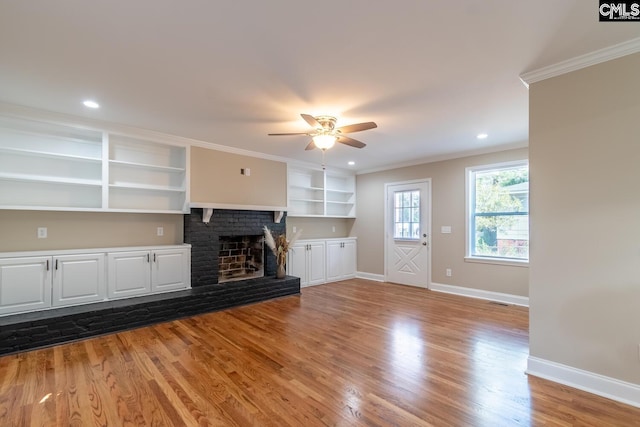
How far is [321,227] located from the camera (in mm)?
6848

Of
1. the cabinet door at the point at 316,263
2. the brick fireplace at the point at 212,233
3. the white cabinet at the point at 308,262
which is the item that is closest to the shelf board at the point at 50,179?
the brick fireplace at the point at 212,233

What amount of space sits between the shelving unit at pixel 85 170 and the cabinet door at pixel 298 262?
7.24 ft

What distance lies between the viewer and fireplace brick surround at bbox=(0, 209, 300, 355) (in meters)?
3.11

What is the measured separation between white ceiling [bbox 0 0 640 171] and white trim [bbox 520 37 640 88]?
0.06m

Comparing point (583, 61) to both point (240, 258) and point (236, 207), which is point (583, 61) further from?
point (240, 258)

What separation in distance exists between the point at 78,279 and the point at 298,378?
2.99 meters

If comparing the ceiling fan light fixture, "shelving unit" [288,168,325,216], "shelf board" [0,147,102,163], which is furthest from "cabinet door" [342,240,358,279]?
"shelf board" [0,147,102,163]

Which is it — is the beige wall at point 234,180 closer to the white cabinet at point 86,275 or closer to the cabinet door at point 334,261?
the white cabinet at point 86,275

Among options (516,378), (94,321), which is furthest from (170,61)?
(516,378)

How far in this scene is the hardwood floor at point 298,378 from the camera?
6.58 feet

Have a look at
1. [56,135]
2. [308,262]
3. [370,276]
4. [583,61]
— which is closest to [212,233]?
[308,262]

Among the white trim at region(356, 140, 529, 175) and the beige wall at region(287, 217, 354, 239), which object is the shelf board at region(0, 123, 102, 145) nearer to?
the beige wall at region(287, 217, 354, 239)

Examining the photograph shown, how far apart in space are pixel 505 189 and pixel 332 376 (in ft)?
14.0

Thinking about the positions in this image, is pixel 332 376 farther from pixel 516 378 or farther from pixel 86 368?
pixel 86 368
